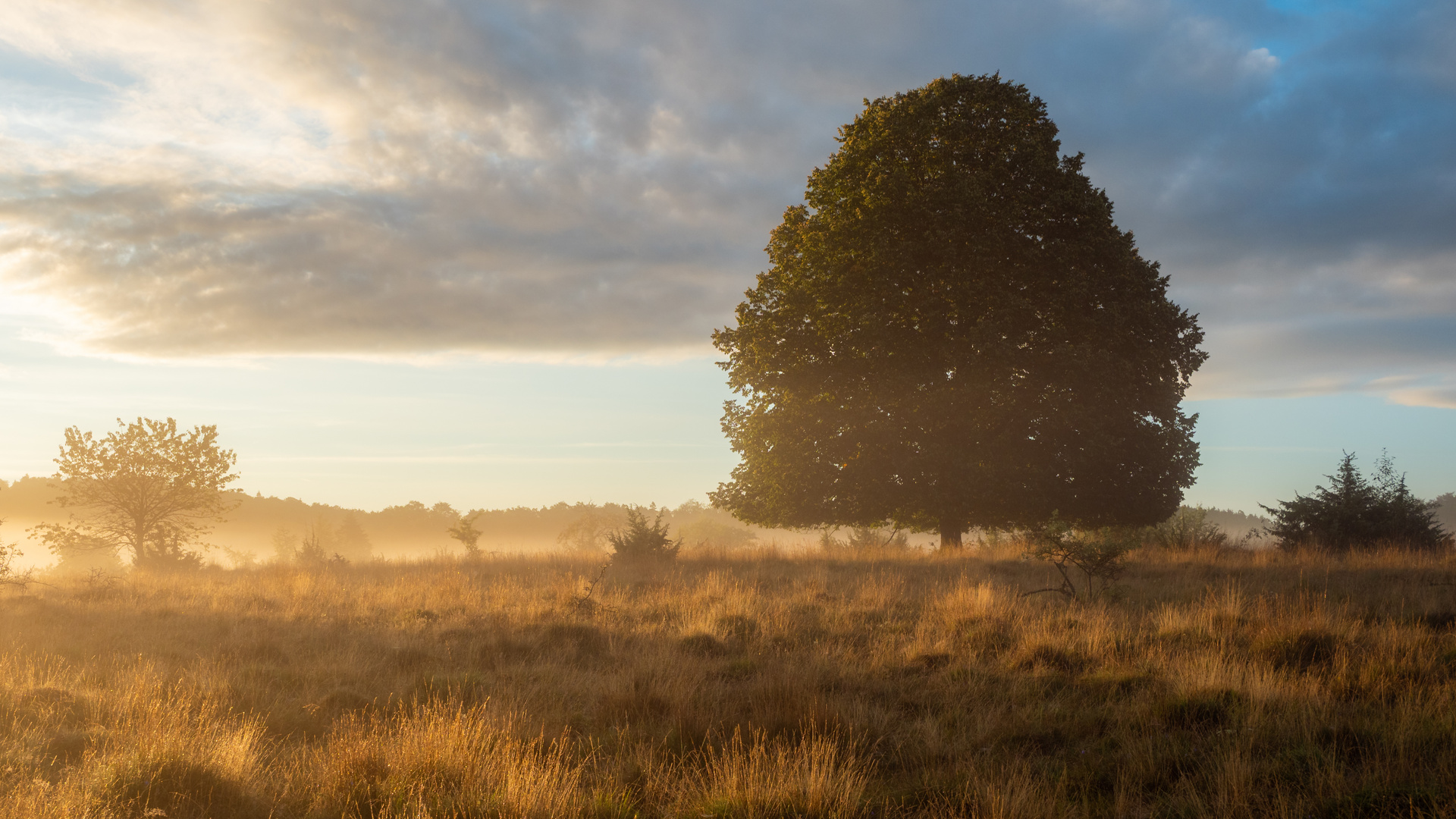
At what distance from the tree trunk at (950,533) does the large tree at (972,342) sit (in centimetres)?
56

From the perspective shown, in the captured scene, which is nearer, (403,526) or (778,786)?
(778,786)

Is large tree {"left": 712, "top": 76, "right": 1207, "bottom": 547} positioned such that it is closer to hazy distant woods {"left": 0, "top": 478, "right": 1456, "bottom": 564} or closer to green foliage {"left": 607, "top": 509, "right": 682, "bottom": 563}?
green foliage {"left": 607, "top": 509, "right": 682, "bottom": 563}

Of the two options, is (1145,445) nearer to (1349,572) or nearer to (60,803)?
(1349,572)

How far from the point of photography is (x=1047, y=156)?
19969 mm

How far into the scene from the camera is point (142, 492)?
1186 inches

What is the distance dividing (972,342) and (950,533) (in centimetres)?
619

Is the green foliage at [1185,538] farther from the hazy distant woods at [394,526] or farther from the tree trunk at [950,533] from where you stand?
the hazy distant woods at [394,526]

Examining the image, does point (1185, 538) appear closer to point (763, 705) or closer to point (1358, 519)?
point (1358, 519)

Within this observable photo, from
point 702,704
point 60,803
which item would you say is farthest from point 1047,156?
point 60,803

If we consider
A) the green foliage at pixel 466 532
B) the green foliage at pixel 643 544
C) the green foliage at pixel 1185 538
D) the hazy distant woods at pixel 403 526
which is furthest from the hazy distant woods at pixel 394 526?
the green foliage at pixel 1185 538

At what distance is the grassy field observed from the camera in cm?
546

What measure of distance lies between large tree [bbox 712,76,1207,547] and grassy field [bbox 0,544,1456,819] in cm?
543

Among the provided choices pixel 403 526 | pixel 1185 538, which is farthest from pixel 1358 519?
pixel 403 526

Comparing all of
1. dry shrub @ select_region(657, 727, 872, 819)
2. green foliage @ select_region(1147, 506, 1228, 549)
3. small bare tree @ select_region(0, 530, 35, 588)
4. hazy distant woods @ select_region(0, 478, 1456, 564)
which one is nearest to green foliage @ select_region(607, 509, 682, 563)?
small bare tree @ select_region(0, 530, 35, 588)
